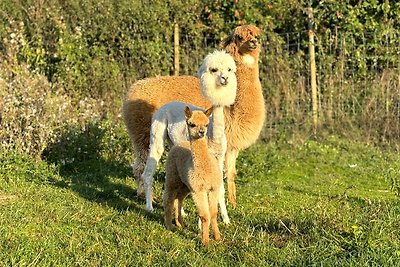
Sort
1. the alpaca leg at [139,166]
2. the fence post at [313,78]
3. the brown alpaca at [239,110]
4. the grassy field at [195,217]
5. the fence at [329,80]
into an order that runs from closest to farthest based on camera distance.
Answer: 1. the grassy field at [195,217]
2. the brown alpaca at [239,110]
3. the alpaca leg at [139,166]
4. the fence at [329,80]
5. the fence post at [313,78]

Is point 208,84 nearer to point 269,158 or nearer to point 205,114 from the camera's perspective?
point 205,114

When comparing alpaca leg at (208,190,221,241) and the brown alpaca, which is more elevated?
the brown alpaca

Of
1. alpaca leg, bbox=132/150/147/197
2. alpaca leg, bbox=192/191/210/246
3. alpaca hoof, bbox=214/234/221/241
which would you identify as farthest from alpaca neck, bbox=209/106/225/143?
alpaca leg, bbox=132/150/147/197

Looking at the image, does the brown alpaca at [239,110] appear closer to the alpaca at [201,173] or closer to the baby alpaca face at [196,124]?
the alpaca at [201,173]

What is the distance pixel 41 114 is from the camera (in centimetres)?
879

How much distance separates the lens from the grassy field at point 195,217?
15.6 feet

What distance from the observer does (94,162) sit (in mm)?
9133

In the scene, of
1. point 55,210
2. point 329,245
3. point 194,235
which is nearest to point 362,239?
point 329,245

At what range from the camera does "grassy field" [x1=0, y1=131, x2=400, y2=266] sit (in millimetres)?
4758

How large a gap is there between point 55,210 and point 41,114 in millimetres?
2760

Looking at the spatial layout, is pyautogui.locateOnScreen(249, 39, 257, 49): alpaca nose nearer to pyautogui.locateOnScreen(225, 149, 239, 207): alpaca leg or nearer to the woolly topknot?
the woolly topknot

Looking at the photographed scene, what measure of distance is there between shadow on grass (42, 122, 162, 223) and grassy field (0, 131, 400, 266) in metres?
0.02

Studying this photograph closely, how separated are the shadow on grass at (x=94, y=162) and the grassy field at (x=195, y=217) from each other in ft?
0.06

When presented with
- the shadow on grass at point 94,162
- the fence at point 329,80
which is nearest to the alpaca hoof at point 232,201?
the shadow on grass at point 94,162
